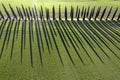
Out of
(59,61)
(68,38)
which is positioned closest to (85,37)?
(68,38)

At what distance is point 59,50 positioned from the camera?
635 mm

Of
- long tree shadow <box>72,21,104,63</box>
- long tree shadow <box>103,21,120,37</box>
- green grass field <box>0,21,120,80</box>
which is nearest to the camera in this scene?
green grass field <box>0,21,120,80</box>

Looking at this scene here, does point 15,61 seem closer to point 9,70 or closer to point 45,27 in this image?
point 9,70

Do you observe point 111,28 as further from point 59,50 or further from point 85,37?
point 59,50

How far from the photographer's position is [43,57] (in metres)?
0.60

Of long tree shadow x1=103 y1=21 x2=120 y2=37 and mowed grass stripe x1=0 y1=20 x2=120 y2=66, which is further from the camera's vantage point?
long tree shadow x1=103 y1=21 x2=120 y2=37

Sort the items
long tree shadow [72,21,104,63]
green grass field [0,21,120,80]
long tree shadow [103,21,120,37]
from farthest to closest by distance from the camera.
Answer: long tree shadow [103,21,120,37]
long tree shadow [72,21,104,63]
green grass field [0,21,120,80]

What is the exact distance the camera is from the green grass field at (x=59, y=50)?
53 centimetres

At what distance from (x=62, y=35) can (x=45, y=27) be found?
7 centimetres

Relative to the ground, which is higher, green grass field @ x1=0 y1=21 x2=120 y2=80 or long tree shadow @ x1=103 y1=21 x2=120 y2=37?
green grass field @ x1=0 y1=21 x2=120 y2=80

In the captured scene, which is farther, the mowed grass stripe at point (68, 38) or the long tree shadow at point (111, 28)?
the long tree shadow at point (111, 28)

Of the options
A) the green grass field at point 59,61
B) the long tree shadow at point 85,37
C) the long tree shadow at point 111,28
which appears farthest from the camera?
the long tree shadow at point 111,28

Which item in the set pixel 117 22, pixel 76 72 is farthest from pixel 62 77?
pixel 117 22

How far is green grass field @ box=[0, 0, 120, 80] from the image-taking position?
0.53 meters
